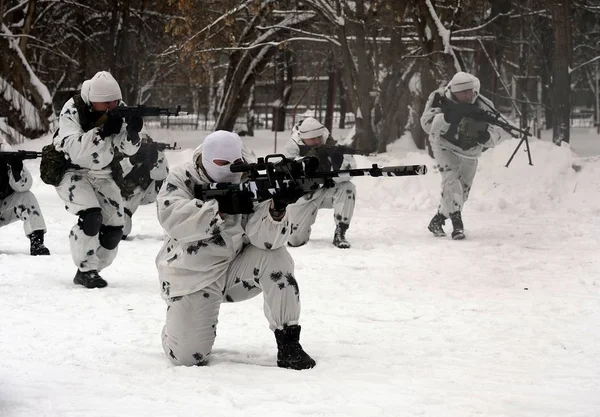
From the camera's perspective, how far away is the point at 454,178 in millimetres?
11281

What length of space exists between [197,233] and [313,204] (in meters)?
5.42

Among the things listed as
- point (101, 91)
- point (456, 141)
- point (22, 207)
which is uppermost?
point (101, 91)

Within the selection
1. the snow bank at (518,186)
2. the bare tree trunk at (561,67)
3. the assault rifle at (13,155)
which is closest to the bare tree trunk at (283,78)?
the bare tree trunk at (561,67)

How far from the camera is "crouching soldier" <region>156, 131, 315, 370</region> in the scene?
17.3 ft

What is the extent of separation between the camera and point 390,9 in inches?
800

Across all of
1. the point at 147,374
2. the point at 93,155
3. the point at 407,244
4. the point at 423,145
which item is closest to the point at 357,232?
the point at 407,244

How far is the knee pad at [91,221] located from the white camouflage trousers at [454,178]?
457 cm

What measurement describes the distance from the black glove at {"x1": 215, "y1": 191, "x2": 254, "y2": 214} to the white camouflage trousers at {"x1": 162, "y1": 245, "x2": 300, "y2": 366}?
0.42 meters

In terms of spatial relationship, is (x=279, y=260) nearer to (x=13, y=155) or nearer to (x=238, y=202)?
(x=238, y=202)

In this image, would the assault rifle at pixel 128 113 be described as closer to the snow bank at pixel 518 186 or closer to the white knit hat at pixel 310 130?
the white knit hat at pixel 310 130

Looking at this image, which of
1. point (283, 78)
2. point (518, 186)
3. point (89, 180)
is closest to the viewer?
point (89, 180)

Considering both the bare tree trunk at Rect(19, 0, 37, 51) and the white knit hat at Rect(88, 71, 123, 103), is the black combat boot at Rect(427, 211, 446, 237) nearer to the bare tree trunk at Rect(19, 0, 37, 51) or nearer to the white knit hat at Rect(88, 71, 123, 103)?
the white knit hat at Rect(88, 71, 123, 103)

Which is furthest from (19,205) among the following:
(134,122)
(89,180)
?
(134,122)

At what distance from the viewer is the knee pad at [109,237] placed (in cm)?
827
